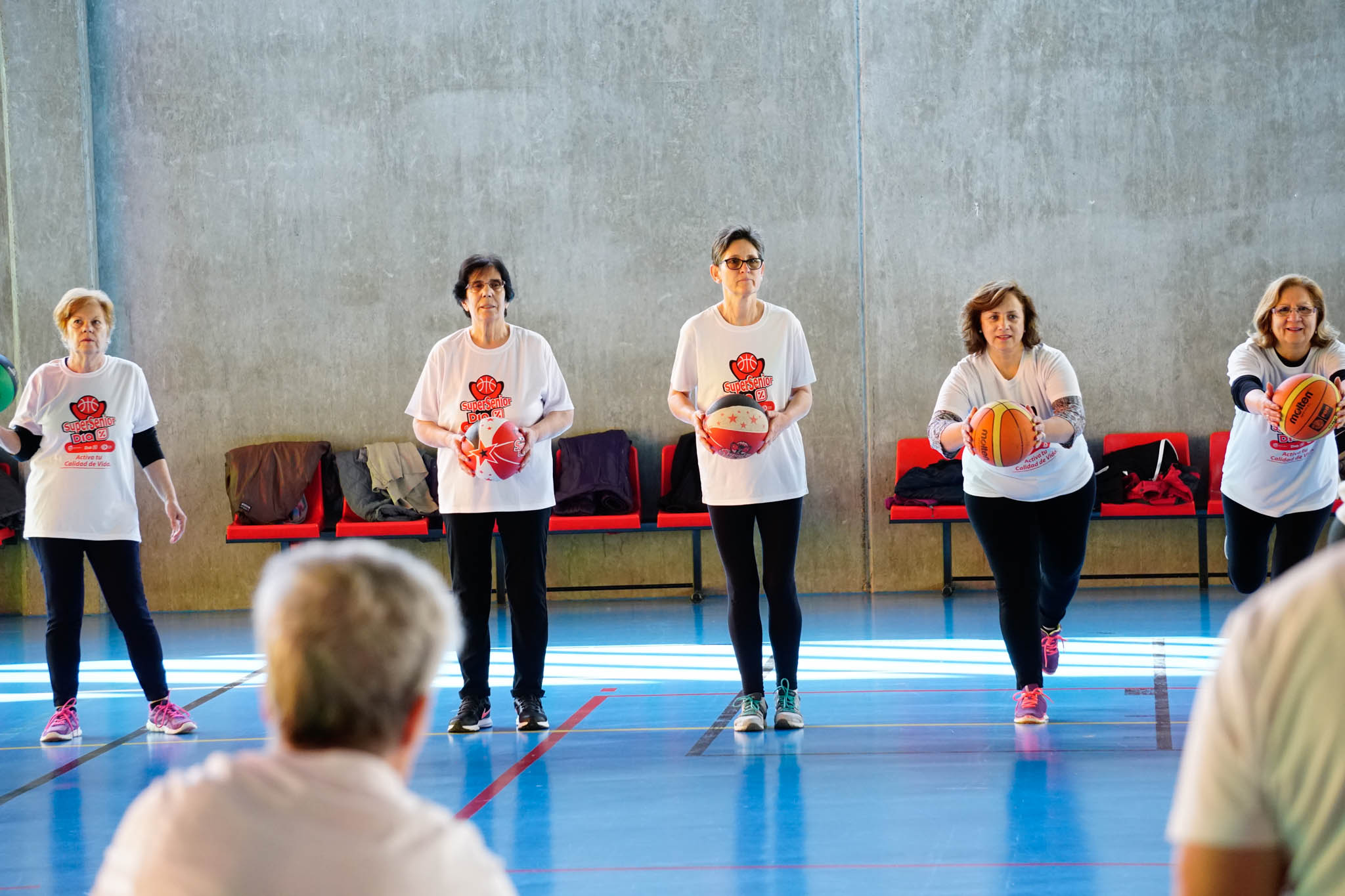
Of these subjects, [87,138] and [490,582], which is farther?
[87,138]

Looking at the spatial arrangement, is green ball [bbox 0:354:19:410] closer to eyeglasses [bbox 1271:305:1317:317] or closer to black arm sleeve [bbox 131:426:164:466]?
black arm sleeve [bbox 131:426:164:466]

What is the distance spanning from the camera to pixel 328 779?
3.39 feet

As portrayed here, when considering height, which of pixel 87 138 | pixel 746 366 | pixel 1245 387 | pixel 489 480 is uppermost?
pixel 87 138

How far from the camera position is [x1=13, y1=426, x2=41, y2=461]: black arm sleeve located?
15.9 feet

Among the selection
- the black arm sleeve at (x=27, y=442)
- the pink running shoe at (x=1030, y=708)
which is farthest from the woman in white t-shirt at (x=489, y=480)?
the pink running shoe at (x=1030, y=708)

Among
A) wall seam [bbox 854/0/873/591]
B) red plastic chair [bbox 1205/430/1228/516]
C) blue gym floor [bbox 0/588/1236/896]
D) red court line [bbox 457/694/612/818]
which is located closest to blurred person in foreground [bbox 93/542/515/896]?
blue gym floor [bbox 0/588/1236/896]

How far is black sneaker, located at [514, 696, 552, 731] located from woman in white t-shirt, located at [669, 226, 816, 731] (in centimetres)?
73

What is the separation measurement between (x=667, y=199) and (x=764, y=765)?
5.60 meters

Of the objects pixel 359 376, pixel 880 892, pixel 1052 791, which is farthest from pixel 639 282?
pixel 880 892

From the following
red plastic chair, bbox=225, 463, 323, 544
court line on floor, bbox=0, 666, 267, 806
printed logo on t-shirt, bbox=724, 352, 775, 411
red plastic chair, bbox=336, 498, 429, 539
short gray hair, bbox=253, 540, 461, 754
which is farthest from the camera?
red plastic chair, bbox=225, 463, 323, 544

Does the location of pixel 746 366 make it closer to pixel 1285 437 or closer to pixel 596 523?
pixel 1285 437

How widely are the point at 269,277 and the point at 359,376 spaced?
92 cm

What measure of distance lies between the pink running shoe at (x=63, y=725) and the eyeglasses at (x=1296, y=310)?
4495 mm

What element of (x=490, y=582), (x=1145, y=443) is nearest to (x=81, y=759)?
(x=490, y=582)
